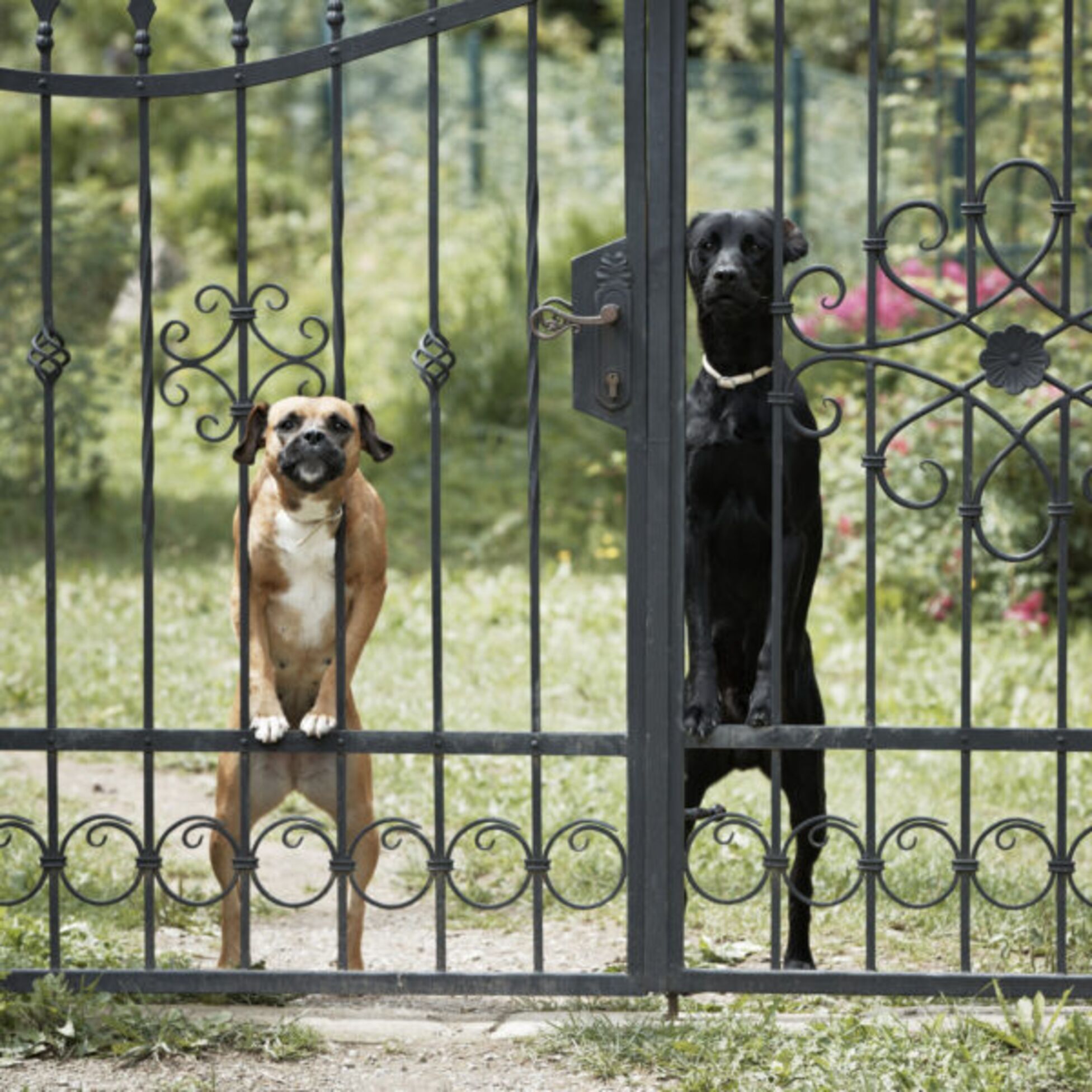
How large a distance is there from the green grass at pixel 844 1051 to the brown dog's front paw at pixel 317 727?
88cm

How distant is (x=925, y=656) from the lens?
812 cm

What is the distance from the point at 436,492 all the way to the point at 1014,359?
4.56 feet

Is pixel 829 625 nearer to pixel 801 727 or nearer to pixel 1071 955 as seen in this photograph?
pixel 1071 955

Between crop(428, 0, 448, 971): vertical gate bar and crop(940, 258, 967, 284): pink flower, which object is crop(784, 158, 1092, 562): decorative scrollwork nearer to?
crop(428, 0, 448, 971): vertical gate bar

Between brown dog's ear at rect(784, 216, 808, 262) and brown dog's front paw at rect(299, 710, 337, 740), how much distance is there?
1.56m

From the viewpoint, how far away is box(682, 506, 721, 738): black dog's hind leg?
14.1ft

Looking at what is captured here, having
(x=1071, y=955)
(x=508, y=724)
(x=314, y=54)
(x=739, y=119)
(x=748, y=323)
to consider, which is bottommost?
(x=1071, y=955)

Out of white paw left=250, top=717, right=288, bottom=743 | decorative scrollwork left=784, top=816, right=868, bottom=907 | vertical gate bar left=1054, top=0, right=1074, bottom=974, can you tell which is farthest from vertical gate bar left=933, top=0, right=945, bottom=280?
white paw left=250, top=717, right=288, bottom=743

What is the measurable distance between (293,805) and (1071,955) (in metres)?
2.96

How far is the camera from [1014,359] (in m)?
4.09

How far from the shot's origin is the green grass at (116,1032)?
4.09 meters

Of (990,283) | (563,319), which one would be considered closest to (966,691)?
(563,319)

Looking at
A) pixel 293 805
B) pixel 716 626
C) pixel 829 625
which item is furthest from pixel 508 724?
pixel 716 626

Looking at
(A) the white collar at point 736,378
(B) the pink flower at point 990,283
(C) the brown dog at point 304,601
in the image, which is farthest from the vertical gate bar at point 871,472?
(B) the pink flower at point 990,283
